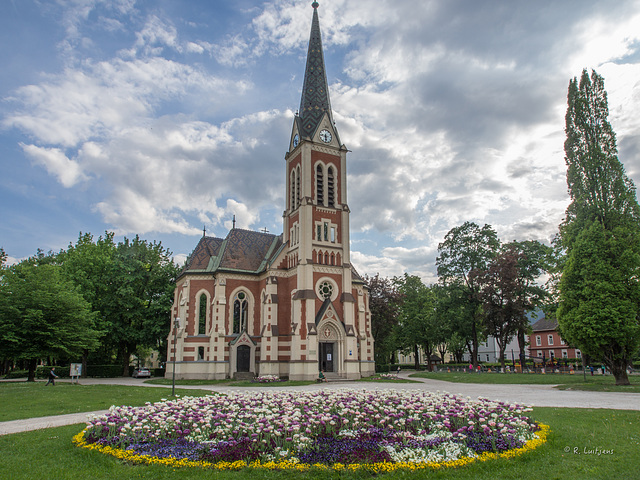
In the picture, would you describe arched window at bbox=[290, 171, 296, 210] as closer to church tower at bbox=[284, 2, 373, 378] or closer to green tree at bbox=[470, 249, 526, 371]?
church tower at bbox=[284, 2, 373, 378]

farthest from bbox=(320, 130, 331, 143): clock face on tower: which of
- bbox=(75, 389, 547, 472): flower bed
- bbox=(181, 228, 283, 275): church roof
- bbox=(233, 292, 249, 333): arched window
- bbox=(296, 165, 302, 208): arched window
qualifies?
bbox=(75, 389, 547, 472): flower bed

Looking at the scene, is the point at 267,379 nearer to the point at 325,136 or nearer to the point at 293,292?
the point at 293,292

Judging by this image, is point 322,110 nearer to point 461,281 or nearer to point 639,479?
point 461,281

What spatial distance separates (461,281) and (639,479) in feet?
145

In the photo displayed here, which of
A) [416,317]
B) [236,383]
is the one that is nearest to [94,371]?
[236,383]

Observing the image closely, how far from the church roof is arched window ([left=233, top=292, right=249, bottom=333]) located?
2.55 metres

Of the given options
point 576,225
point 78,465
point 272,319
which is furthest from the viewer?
point 272,319

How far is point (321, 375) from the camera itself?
1378 inches

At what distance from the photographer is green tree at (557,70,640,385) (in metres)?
26.5

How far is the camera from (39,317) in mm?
32000

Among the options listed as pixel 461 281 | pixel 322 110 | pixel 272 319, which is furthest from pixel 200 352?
pixel 461 281

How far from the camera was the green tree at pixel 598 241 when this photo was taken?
26.5 m

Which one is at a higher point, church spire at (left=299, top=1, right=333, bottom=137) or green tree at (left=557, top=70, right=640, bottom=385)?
church spire at (left=299, top=1, right=333, bottom=137)

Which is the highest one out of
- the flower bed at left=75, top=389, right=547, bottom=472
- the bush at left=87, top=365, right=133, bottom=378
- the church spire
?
the church spire
